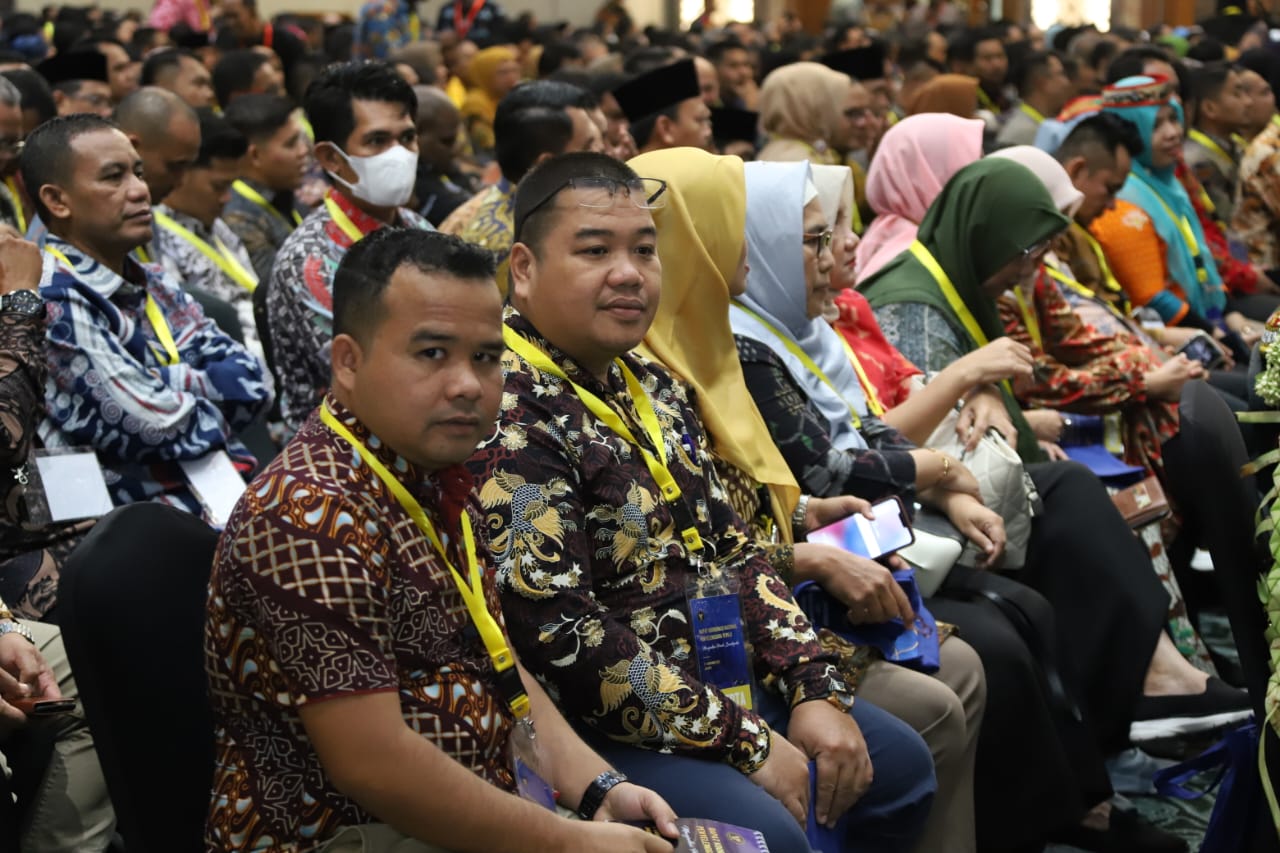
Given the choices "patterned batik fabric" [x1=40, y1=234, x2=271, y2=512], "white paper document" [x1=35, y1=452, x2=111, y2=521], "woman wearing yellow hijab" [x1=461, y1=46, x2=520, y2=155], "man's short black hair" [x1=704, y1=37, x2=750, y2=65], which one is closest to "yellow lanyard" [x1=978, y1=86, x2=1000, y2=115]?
"man's short black hair" [x1=704, y1=37, x2=750, y2=65]

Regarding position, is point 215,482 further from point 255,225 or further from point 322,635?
point 255,225

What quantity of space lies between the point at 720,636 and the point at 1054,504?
62.4 inches

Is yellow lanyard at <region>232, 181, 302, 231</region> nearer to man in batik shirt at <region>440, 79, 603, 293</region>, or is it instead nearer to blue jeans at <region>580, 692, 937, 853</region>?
man in batik shirt at <region>440, 79, 603, 293</region>

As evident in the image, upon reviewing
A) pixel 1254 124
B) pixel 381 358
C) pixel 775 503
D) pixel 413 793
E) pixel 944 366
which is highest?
pixel 381 358

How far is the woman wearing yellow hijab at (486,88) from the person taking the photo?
9141 millimetres

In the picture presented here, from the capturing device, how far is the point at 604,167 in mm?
2426

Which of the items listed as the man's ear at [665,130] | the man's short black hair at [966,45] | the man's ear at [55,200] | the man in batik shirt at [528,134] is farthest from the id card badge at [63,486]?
the man's short black hair at [966,45]

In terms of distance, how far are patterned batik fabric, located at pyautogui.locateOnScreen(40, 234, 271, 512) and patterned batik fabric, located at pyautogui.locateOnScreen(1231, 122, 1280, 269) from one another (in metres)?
5.10

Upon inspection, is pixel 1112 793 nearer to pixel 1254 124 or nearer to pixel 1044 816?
pixel 1044 816

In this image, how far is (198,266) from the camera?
4617 mm

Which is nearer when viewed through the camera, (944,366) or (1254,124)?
(944,366)

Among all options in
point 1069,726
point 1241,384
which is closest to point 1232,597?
point 1069,726

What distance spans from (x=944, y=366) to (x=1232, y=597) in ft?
4.63

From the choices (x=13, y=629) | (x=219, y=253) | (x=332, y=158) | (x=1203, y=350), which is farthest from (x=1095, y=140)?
(x=13, y=629)
